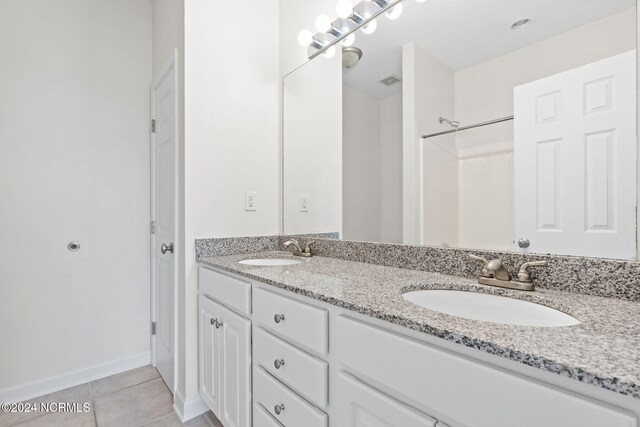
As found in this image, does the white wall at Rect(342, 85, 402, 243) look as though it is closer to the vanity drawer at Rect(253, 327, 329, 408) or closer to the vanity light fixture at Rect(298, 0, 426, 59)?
the vanity light fixture at Rect(298, 0, 426, 59)

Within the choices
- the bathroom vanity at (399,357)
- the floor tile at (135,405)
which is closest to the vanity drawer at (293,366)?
the bathroom vanity at (399,357)

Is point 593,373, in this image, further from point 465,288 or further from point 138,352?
point 138,352

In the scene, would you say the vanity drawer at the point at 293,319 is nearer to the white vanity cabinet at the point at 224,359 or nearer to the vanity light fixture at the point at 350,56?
the white vanity cabinet at the point at 224,359

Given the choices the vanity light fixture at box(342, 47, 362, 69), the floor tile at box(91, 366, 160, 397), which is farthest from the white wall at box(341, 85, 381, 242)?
the floor tile at box(91, 366, 160, 397)

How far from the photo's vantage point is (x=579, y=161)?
853mm

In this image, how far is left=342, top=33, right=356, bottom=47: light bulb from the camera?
1.57 metres

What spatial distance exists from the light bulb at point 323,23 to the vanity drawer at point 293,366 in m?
1.55

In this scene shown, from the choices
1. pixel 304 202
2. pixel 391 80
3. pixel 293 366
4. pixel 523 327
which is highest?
pixel 391 80

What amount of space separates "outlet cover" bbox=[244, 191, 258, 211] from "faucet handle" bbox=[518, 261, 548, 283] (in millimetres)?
1401

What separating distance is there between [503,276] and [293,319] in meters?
0.67

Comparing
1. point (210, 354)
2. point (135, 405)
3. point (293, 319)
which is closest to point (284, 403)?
point (293, 319)

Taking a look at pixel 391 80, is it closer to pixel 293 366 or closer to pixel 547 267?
pixel 547 267

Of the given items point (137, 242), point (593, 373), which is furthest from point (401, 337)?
point (137, 242)

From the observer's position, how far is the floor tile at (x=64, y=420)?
1.52m
